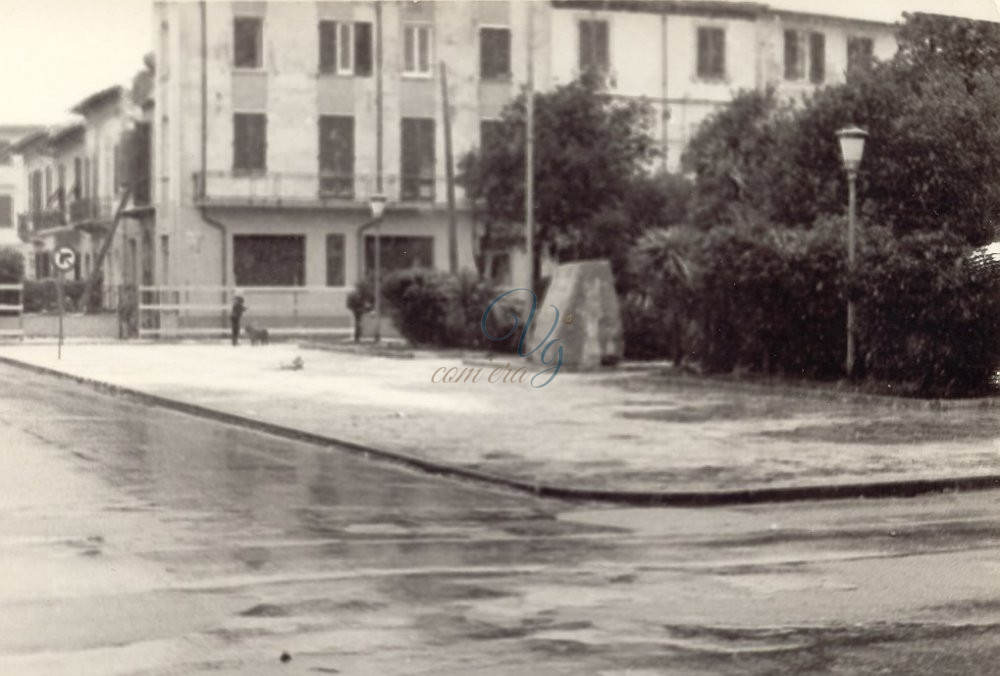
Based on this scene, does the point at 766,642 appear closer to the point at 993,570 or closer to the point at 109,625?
the point at 993,570

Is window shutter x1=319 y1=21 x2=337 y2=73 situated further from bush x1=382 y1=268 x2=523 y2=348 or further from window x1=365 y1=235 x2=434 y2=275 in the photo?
bush x1=382 y1=268 x2=523 y2=348

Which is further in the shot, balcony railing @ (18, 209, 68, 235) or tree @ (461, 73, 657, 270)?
tree @ (461, 73, 657, 270)

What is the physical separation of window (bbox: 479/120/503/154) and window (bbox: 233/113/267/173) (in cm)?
280

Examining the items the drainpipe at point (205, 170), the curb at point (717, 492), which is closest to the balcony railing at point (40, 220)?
the drainpipe at point (205, 170)

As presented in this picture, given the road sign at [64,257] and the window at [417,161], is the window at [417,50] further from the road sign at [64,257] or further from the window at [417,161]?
the road sign at [64,257]

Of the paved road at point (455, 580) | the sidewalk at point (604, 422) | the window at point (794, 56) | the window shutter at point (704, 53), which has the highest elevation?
the window at point (794, 56)

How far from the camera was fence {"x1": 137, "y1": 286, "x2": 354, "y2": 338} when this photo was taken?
1417cm

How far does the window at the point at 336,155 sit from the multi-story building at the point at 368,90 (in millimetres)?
40

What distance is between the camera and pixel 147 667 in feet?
17.2

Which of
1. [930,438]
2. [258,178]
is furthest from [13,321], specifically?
[930,438]

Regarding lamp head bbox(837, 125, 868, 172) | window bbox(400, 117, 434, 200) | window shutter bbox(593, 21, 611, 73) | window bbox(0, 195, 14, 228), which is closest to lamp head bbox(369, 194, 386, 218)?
window bbox(400, 117, 434, 200)

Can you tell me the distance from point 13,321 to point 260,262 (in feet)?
10.2

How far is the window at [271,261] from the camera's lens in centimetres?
1630

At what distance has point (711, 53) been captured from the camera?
12711mm
